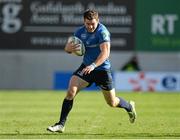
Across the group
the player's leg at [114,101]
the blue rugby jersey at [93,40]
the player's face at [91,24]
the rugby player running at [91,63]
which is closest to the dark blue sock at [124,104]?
the player's leg at [114,101]

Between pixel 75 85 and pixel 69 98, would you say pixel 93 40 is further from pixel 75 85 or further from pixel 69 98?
pixel 69 98

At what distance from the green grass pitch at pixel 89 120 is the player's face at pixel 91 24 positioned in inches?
73.6

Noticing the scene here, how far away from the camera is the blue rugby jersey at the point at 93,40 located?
12945 millimetres

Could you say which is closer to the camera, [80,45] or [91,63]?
[80,45]

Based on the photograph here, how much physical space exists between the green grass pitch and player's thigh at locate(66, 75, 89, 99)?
708 mm

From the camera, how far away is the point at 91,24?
12727 mm

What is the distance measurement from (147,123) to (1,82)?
65.3ft

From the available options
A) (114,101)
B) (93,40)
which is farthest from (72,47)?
(114,101)

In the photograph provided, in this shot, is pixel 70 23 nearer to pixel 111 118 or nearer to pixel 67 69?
pixel 67 69

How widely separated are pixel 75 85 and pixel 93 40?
87 centimetres

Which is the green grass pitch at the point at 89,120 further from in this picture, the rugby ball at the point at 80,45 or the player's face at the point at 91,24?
the player's face at the point at 91,24

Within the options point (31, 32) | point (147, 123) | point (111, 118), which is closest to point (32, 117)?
point (111, 118)

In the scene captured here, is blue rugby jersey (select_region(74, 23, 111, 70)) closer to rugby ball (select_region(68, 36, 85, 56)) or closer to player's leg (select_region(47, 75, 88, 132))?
rugby ball (select_region(68, 36, 85, 56))

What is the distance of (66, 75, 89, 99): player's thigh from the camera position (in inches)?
511
